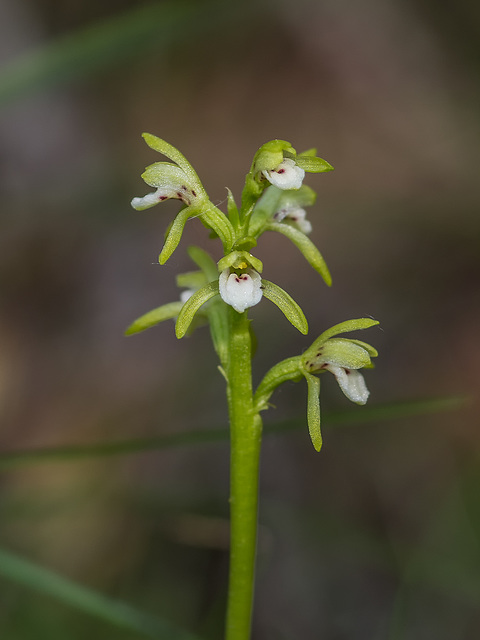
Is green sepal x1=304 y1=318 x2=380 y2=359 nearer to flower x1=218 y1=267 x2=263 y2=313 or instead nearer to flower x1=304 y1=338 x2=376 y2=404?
flower x1=304 y1=338 x2=376 y2=404

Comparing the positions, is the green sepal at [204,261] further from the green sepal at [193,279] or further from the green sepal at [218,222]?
the green sepal at [218,222]

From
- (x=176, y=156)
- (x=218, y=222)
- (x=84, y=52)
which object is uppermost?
(x=84, y=52)

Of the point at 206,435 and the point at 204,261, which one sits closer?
the point at 204,261

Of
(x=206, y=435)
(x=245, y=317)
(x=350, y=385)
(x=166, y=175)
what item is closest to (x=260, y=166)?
(x=166, y=175)

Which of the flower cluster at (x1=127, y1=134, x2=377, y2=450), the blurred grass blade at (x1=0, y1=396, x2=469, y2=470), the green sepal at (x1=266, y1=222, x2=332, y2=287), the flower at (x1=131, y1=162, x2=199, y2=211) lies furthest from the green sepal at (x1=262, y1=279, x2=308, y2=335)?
the blurred grass blade at (x1=0, y1=396, x2=469, y2=470)

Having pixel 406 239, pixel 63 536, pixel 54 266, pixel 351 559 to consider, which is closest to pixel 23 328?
pixel 54 266

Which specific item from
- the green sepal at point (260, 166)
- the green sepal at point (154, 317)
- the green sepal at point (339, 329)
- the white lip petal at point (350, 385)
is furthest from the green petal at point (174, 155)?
the white lip petal at point (350, 385)

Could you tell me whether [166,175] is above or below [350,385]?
above

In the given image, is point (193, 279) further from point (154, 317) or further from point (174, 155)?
point (174, 155)
